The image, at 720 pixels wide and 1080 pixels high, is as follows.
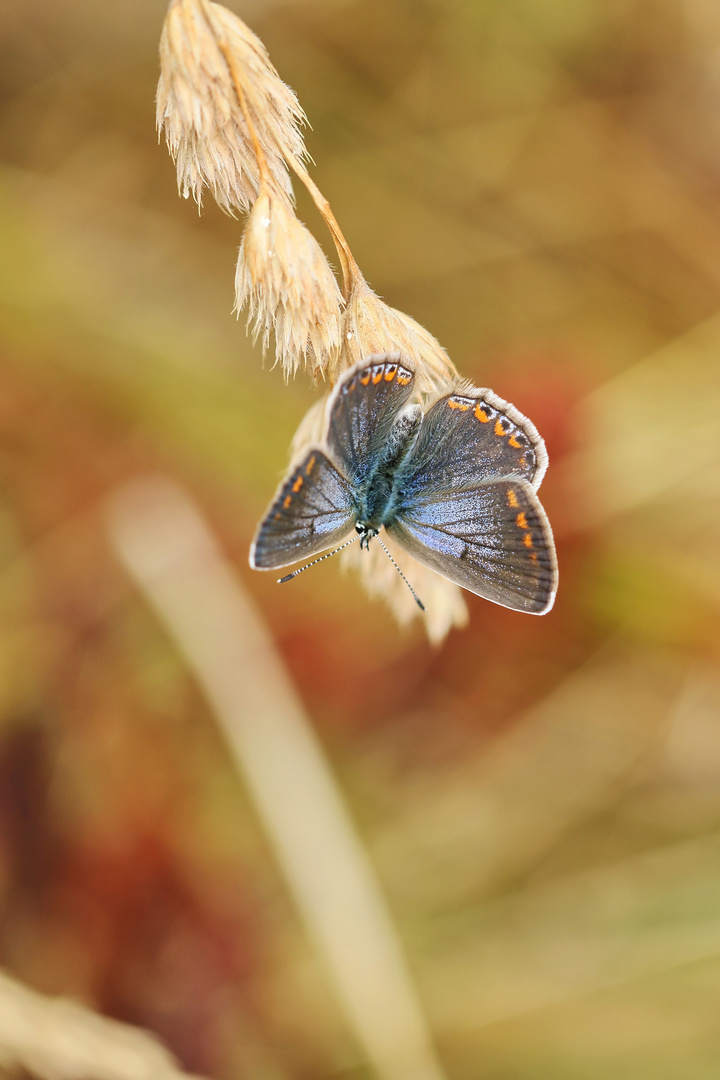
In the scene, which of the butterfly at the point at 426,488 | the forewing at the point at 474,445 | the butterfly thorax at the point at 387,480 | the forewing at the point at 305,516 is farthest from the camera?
the butterfly thorax at the point at 387,480

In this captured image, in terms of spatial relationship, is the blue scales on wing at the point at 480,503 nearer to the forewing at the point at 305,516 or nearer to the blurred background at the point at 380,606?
the forewing at the point at 305,516

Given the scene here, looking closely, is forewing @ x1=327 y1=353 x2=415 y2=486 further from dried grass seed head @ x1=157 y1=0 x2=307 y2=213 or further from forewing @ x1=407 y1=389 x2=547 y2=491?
dried grass seed head @ x1=157 y1=0 x2=307 y2=213

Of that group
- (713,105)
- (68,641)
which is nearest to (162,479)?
(68,641)

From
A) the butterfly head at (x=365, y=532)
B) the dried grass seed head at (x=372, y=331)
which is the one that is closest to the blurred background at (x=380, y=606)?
the butterfly head at (x=365, y=532)

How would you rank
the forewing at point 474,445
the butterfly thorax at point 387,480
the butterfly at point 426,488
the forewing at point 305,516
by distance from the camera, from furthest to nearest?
the butterfly thorax at point 387,480 → the forewing at point 474,445 → the butterfly at point 426,488 → the forewing at point 305,516

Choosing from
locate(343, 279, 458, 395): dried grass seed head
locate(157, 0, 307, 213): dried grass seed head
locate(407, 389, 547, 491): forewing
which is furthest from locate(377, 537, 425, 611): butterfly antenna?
locate(157, 0, 307, 213): dried grass seed head

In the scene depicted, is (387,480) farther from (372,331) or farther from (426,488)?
(372,331)
